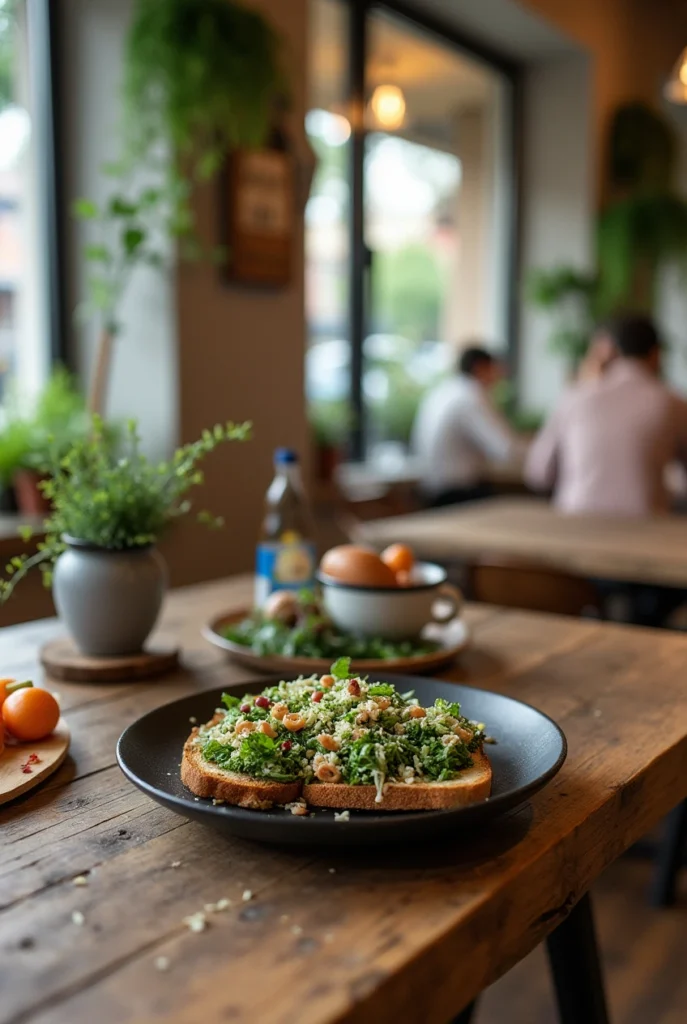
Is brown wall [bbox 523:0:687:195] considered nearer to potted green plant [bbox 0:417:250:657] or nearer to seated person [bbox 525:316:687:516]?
Answer: seated person [bbox 525:316:687:516]

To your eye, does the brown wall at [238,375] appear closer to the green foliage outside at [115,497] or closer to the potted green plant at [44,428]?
the potted green plant at [44,428]

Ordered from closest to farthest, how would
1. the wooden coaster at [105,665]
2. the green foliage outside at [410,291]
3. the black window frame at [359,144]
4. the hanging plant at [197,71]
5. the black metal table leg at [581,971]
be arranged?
the black metal table leg at [581,971] < the wooden coaster at [105,665] < the hanging plant at [197,71] < the black window frame at [359,144] < the green foliage outside at [410,291]

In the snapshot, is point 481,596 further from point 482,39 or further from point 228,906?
point 482,39

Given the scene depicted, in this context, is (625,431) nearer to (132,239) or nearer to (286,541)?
(132,239)

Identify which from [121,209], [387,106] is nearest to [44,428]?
[121,209]

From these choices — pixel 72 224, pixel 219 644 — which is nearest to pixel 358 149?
pixel 72 224

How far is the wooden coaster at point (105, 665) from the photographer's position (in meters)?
1.35

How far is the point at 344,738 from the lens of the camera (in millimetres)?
923

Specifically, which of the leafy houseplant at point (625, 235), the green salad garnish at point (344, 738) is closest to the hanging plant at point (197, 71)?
the green salad garnish at point (344, 738)

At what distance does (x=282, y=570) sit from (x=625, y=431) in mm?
1879

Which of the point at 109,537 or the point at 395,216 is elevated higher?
the point at 395,216

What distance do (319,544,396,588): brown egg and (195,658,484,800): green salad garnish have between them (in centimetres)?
46

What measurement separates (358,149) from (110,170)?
200 centimetres

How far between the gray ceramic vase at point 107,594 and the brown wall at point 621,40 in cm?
458
